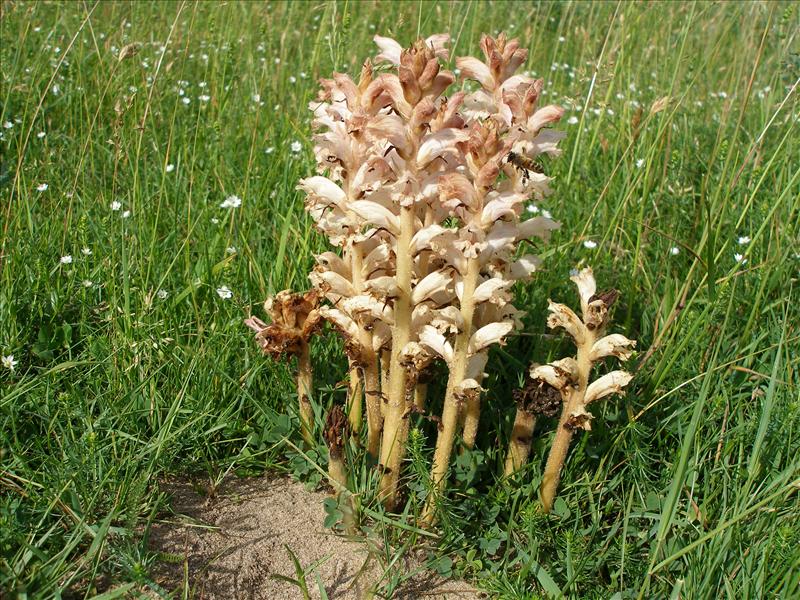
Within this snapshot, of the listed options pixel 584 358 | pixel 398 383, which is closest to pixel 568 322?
pixel 584 358

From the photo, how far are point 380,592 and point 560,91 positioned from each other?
3.71 meters

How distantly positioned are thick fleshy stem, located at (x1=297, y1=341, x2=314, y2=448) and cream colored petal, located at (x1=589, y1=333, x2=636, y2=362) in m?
0.88

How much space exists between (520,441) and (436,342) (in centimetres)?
50

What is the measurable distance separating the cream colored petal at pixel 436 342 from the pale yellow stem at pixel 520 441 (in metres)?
0.36

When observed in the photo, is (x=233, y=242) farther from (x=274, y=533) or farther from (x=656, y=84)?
(x=656, y=84)

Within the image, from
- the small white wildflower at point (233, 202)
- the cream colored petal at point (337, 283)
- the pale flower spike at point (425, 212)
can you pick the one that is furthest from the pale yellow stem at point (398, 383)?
the small white wildflower at point (233, 202)

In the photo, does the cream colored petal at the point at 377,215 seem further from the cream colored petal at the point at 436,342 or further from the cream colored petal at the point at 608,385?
the cream colored petal at the point at 608,385

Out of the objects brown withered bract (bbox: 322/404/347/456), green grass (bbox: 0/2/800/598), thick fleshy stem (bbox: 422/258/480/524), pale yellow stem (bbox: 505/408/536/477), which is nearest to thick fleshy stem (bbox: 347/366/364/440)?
green grass (bbox: 0/2/800/598)

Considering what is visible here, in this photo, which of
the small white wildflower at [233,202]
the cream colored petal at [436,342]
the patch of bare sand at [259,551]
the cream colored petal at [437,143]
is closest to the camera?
the cream colored petal at [437,143]

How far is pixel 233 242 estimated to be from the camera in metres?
3.36

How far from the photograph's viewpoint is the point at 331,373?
114 inches

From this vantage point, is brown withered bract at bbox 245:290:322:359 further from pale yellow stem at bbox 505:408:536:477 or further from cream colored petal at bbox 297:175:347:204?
pale yellow stem at bbox 505:408:536:477

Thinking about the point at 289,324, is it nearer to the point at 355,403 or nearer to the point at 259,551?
the point at 355,403

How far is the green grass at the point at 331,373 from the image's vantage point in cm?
218
